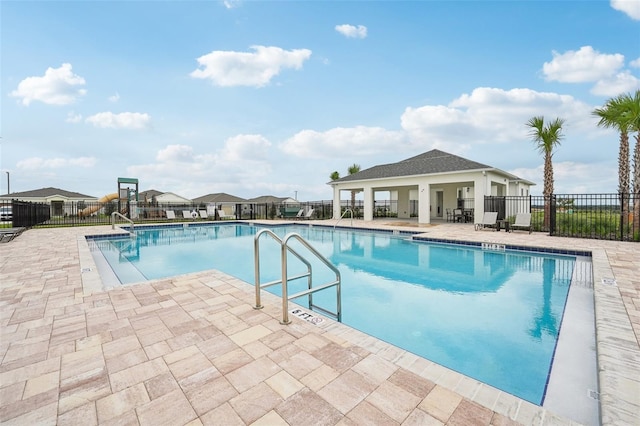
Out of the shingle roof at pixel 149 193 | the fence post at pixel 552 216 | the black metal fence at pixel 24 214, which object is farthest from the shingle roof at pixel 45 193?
the fence post at pixel 552 216

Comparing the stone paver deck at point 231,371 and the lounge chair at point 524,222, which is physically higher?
the lounge chair at point 524,222

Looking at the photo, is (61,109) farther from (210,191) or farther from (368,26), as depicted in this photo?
(210,191)

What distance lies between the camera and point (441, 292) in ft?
18.6

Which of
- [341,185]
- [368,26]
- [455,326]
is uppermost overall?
[368,26]

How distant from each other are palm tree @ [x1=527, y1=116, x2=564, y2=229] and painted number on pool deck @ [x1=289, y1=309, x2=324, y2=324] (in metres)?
14.8

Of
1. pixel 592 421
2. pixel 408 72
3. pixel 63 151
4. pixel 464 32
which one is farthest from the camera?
pixel 63 151

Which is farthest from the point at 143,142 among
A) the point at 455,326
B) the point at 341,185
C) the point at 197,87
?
→ the point at 455,326

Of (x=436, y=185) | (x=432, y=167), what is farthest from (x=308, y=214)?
(x=432, y=167)

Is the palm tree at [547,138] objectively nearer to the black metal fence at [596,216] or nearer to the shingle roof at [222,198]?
the black metal fence at [596,216]

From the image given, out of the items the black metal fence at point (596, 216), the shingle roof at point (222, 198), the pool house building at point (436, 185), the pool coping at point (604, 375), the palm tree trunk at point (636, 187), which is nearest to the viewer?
the pool coping at point (604, 375)

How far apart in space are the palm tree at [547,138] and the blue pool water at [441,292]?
7.42 meters

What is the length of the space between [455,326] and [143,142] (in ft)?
72.3

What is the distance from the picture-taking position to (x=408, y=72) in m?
14.7

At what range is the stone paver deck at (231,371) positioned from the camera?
1.81m
